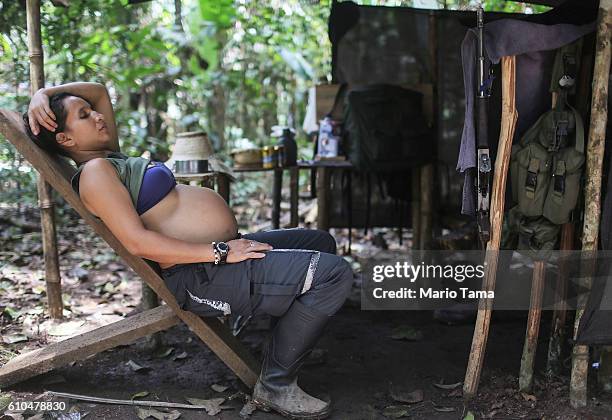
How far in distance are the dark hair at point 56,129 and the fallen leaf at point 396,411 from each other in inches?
76.7

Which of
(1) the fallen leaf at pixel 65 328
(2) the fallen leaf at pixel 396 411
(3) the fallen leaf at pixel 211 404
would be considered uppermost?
(1) the fallen leaf at pixel 65 328

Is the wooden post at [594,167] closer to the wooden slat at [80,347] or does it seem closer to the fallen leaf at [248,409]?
the fallen leaf at [248,409]

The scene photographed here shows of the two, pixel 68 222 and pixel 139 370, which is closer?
pixel 139 370

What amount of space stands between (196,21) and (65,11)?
294 cm

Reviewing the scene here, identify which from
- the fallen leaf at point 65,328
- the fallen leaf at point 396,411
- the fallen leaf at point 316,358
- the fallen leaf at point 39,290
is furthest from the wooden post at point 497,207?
the fallen leaf at point 39,290

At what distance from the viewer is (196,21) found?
761cm

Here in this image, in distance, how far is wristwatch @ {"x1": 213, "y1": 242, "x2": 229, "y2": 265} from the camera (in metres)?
2.56

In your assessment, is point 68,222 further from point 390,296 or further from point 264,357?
point 264,357

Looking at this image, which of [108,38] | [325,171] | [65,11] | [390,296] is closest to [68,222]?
[108,38]

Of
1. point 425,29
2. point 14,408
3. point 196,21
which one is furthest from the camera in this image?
point 196,21

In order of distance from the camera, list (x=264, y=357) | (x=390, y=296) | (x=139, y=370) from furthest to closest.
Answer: (x=390, y=296) → (x=139, y=370) → (x=264, y=357)

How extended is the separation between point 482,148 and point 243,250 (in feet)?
3.82

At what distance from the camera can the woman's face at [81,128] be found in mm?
2643

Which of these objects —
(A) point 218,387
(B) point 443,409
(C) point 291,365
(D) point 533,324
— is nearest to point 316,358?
(A) point 218,387
